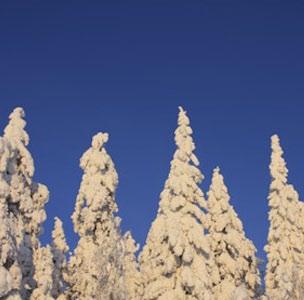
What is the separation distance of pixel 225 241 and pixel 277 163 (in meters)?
8.97

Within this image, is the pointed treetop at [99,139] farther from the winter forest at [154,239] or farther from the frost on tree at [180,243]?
the frost on tree at [180,243]

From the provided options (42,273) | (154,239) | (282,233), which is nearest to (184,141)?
(154,239)

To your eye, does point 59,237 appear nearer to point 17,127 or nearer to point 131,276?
point 131,276

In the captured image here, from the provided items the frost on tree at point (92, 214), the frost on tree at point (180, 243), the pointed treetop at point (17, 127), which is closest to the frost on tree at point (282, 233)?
the frost on tree at point (92, 214)

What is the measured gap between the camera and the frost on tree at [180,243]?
124ft

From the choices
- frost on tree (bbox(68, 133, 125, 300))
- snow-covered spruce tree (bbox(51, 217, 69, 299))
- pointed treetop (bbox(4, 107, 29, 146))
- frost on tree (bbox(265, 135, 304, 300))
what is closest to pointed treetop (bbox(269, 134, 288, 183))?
frost on tree (bbox(265, 135, 304, 300))

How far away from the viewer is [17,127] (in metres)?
37.7

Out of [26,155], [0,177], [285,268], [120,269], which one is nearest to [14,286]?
[0,177]

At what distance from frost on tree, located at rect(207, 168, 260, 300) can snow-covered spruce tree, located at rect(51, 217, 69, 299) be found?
12.5 meters

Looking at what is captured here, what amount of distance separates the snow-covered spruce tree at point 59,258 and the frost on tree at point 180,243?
13.0 metres

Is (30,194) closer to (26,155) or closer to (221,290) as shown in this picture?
(26,155)

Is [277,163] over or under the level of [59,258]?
over

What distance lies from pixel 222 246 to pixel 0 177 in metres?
26.2

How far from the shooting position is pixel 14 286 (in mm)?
29578
